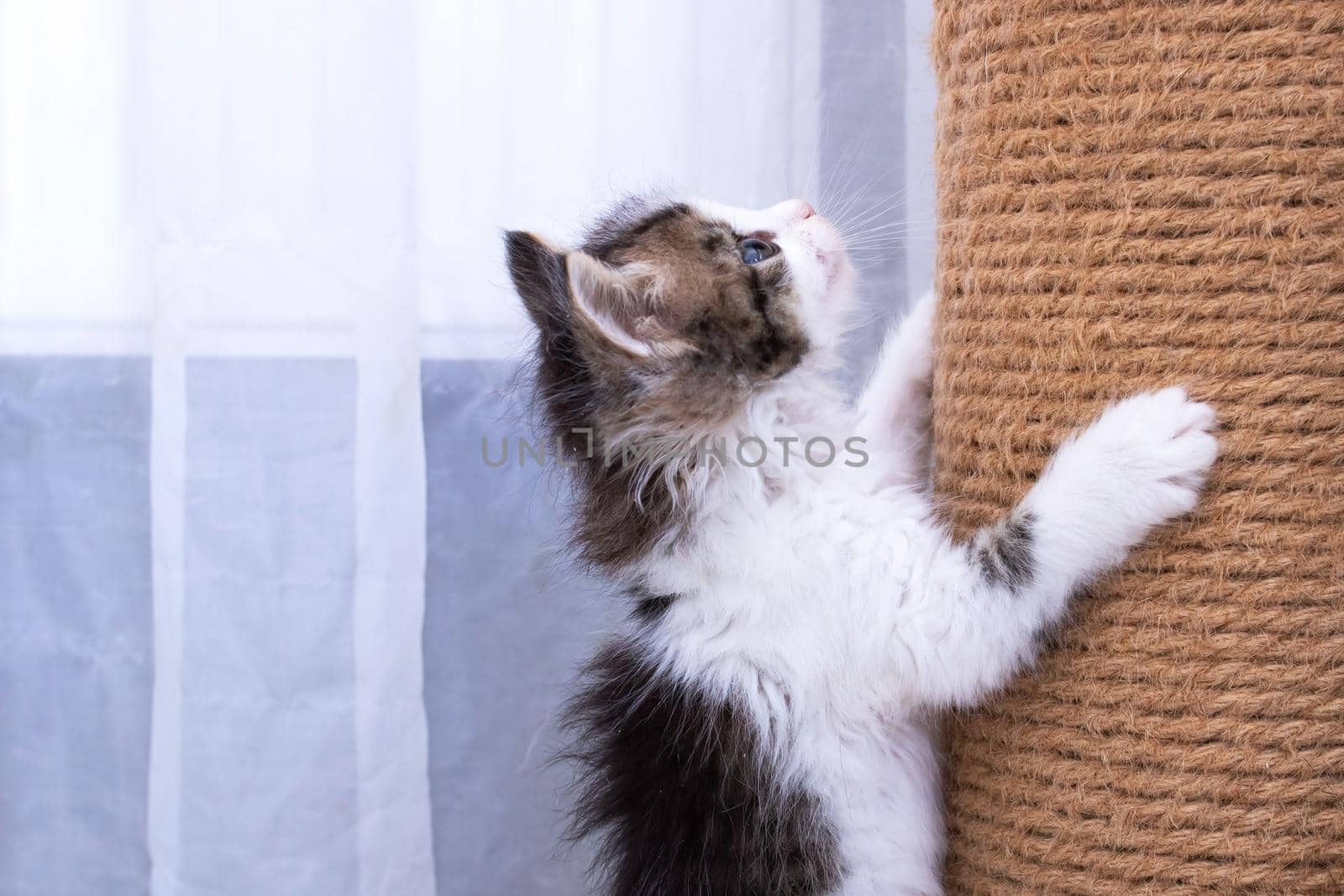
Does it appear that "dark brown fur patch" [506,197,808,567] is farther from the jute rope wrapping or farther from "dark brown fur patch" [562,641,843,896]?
the jute rope wrapping

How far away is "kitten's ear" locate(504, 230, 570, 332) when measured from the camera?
1066 millimetres

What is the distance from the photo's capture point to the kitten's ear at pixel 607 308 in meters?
1.05

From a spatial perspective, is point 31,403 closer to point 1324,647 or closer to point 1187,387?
point 1187,387

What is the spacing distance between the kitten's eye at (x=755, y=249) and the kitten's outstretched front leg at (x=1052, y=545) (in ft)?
1.29

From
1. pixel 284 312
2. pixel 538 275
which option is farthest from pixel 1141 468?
pixel 284 312

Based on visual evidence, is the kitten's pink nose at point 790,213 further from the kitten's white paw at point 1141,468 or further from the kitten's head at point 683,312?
the kitten's white paw at point 1141,468

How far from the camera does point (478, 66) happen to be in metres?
1.63

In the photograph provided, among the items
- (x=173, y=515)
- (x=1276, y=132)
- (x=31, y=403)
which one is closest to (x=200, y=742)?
(x=173, y=515)

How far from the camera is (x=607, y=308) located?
43.5 inches

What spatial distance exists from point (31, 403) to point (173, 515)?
0.34 metres

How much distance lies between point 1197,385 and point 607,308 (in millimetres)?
572

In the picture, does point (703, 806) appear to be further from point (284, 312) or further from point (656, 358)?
point (284, 312)

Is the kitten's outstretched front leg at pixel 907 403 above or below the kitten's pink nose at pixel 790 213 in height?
below

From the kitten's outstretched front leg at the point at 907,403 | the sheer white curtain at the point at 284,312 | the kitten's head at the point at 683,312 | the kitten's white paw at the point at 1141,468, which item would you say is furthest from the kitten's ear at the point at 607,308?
the sheer white curtain at the point at 284,312
